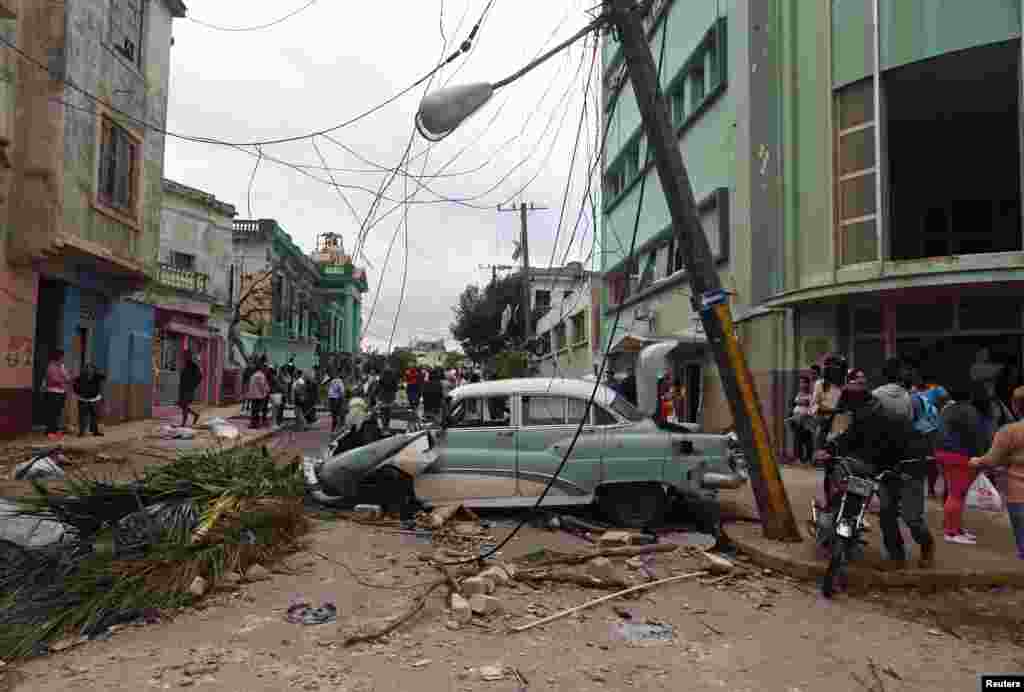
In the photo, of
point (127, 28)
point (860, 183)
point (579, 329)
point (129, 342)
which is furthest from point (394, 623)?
point (579, 329)

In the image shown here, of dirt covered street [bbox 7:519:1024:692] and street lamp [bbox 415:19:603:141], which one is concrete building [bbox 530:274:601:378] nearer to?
street lamp [bbox 415:19:603:141]

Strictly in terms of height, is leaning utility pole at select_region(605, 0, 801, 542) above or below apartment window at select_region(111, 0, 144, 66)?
below

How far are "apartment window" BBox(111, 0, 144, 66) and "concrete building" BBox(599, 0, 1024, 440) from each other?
10.5 meters

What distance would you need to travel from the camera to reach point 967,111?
38.3 ft

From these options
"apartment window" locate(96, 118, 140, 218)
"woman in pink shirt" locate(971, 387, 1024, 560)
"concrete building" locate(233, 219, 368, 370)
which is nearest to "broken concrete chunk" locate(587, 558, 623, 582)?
"woman in pink shirt" locate(971, 387, 1024, 560)

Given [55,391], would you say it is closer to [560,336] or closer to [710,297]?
[710,297]

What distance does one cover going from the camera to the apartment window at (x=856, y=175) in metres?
10.8

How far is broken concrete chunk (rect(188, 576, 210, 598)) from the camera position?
4695 millimetres

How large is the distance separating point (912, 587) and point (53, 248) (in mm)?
13403

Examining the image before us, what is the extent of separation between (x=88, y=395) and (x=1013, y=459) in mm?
13956

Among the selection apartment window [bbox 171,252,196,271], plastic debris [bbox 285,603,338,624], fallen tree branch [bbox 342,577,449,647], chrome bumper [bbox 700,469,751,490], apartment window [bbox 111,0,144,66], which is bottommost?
plastic debris [bbox 285,603,338,624]

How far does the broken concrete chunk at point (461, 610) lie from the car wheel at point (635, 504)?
115 inches

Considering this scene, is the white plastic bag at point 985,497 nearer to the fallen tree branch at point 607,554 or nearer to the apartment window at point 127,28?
the fallen tree branch at point 607,554

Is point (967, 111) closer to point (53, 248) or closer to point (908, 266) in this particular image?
point (908, 266)
